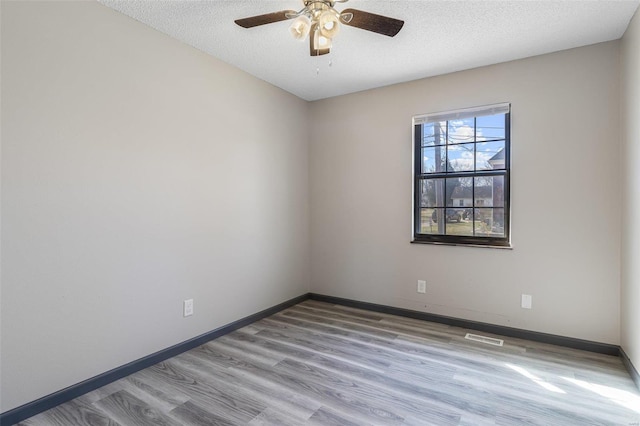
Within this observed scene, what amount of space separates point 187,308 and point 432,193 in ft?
8.62

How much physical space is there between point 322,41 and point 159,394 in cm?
249

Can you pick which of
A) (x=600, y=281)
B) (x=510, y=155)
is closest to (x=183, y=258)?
(x=510, y=155)

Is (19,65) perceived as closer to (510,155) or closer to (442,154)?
(442,154)

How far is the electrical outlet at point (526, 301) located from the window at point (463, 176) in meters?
0.48

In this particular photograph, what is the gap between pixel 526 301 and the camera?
2.93 metres

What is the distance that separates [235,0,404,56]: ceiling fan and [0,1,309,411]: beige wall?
40.0 inches

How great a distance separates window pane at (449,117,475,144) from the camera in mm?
3211

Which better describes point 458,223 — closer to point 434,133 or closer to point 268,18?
point 434,133

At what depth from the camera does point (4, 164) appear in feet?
5.74

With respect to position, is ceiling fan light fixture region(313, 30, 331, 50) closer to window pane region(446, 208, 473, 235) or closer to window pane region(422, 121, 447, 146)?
window pane region(422, 121, 447, 146)

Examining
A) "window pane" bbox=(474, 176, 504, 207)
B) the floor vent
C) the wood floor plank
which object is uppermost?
"window pane" bbox=(474, 176, 504, 207)

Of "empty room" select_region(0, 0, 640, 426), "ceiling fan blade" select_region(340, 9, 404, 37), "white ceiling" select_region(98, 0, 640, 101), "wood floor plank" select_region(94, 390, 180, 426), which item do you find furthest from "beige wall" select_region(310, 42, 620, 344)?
"wood floor plank" select_region(94, 390, 180, 426)

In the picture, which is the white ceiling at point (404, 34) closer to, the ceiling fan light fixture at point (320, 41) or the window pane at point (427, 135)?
the ceiling fan light fixture at point (320, 41)

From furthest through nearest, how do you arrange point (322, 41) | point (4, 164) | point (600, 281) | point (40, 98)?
point (600, 281)
point (322, 41)
point (40, 98)
point (4, 164)
